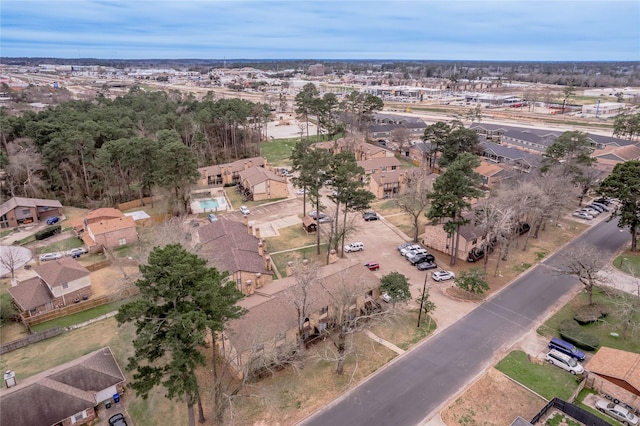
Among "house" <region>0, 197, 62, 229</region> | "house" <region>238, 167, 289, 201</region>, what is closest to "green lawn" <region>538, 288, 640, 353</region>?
"house" <region>238, 167, 289, 201</region>

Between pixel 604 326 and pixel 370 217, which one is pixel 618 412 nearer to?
pixel 604 326

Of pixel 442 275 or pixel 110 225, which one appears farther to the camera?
pixel 110 225

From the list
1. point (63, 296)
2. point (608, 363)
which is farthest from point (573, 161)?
point (63, 296)

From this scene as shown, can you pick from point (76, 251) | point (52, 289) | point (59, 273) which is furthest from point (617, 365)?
point (76, 251)

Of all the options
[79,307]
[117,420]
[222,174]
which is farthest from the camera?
[222,174]

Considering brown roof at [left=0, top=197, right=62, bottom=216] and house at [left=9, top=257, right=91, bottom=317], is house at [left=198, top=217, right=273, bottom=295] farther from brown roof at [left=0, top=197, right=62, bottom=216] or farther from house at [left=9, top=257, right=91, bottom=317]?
brown roof at [left=0, top=197, right=62, bottom=216]

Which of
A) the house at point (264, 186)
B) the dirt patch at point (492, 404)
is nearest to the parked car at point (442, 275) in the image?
the dirt patch at point (492, 404)
